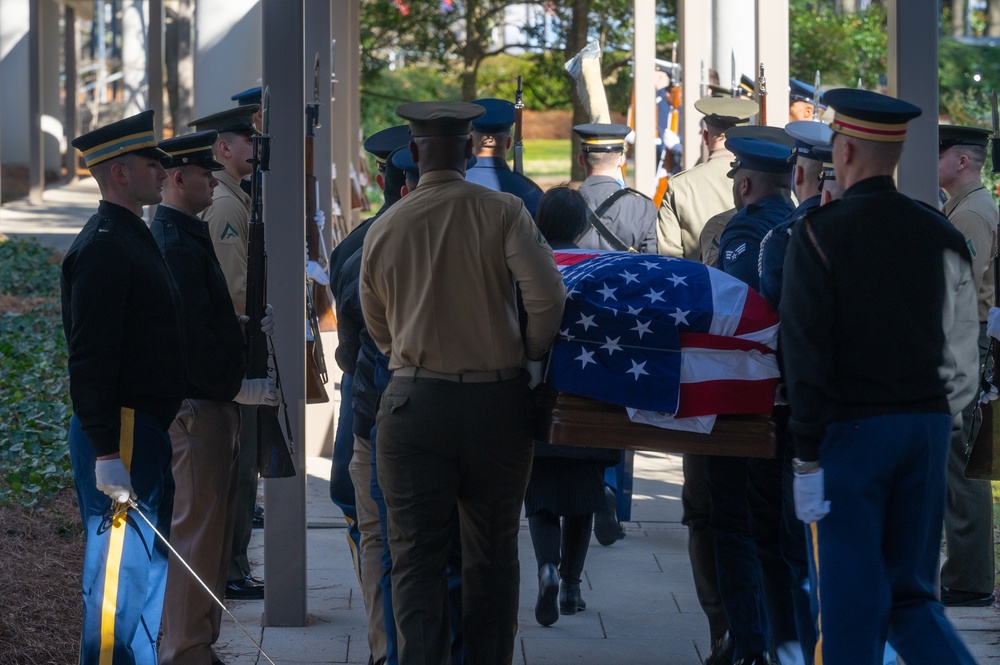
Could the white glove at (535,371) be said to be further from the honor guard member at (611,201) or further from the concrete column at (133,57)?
the concrete column at (133,57)

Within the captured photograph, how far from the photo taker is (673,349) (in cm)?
433

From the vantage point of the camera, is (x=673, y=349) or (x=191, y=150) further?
(x=191, y=150)

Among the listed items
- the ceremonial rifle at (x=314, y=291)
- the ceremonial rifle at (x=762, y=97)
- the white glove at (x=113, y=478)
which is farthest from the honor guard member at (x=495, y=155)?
the ceremonial rifle at (x=762, y=97)

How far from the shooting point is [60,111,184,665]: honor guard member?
4.11m

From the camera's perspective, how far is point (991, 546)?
20.3 ft

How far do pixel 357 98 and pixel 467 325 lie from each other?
10.5 m

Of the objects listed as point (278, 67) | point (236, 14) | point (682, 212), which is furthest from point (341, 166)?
point (278, 67)

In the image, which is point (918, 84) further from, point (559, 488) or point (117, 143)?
point (117, 143)

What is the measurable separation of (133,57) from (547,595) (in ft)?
134

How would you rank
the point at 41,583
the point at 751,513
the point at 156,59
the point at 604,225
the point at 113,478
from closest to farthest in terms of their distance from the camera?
the point at 113,478 < the point at 751,513 < the point at 41,583 < the point at 604,225 < the point at 156,59

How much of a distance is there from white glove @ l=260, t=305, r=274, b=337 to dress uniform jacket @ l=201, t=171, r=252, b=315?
2.14ft

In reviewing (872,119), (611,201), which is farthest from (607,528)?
(872,119)

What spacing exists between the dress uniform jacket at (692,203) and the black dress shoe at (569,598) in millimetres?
2200

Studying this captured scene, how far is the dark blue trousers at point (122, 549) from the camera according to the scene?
13.8 feet
